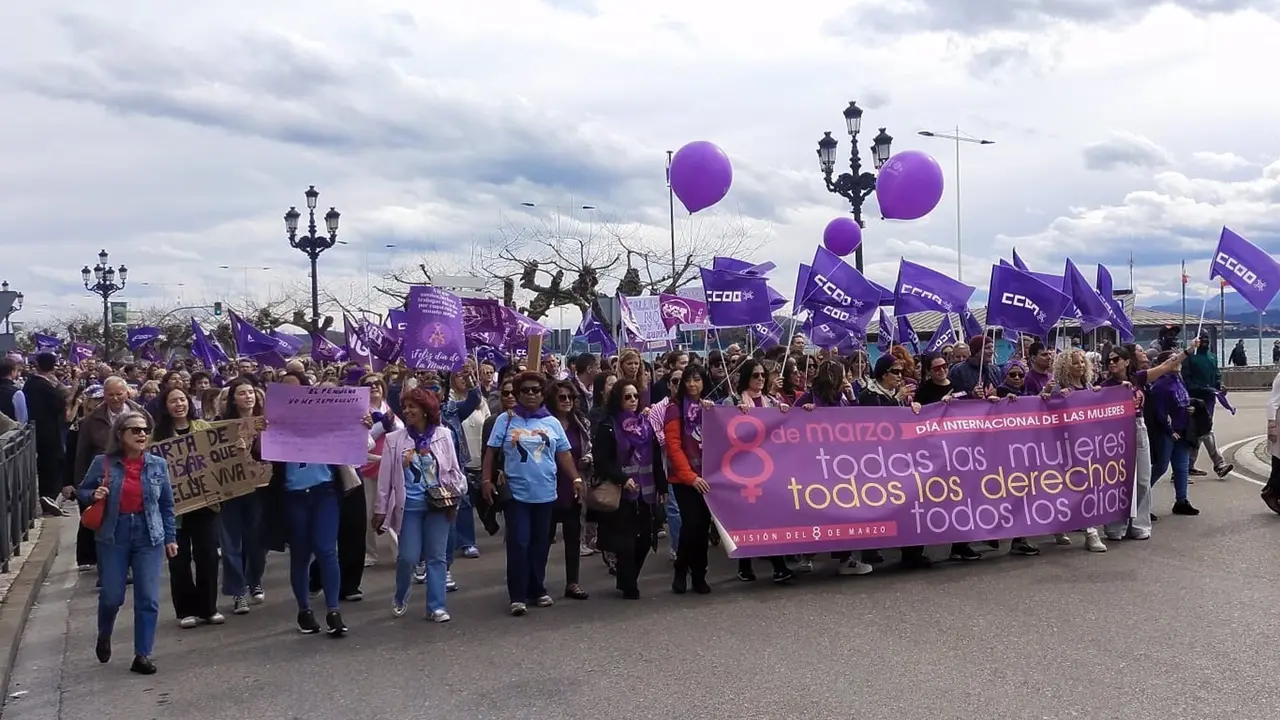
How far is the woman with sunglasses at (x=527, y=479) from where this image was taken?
7.50 m

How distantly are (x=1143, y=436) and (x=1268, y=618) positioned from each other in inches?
129

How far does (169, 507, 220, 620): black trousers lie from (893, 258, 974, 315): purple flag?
775 centimetres

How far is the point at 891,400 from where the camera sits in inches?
355

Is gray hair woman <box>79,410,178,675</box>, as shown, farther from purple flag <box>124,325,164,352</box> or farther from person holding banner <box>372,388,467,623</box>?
purple flag <box>124,325,164,352</box>

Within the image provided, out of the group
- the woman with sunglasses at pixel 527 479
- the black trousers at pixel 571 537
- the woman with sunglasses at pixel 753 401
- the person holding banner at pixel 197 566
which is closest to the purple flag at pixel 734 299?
the woman with sunglasses at pixel 753 401

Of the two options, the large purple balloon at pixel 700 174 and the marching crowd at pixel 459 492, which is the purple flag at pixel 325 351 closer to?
the large purple balloon at pixel 700 174

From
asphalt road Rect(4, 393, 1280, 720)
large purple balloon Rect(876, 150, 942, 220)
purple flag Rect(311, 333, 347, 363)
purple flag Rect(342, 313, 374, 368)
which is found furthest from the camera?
purple flag Rect(311, 333, 347, 363)

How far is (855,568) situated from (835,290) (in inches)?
160

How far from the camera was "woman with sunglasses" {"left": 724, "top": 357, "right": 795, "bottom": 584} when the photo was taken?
8.23 m

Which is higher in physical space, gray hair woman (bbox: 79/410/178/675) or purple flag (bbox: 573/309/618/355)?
purple flag (bbox: 573/309/618/355)

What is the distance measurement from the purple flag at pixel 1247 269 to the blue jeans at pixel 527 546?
6.69 metres

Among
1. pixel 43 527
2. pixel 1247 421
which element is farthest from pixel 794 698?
pixel 1247 421

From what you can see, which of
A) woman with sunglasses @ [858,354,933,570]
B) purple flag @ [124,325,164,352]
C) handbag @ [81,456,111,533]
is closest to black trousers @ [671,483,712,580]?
woman with sunglasses @ [858,354,933,570]

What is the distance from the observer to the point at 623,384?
8258 millimetres
